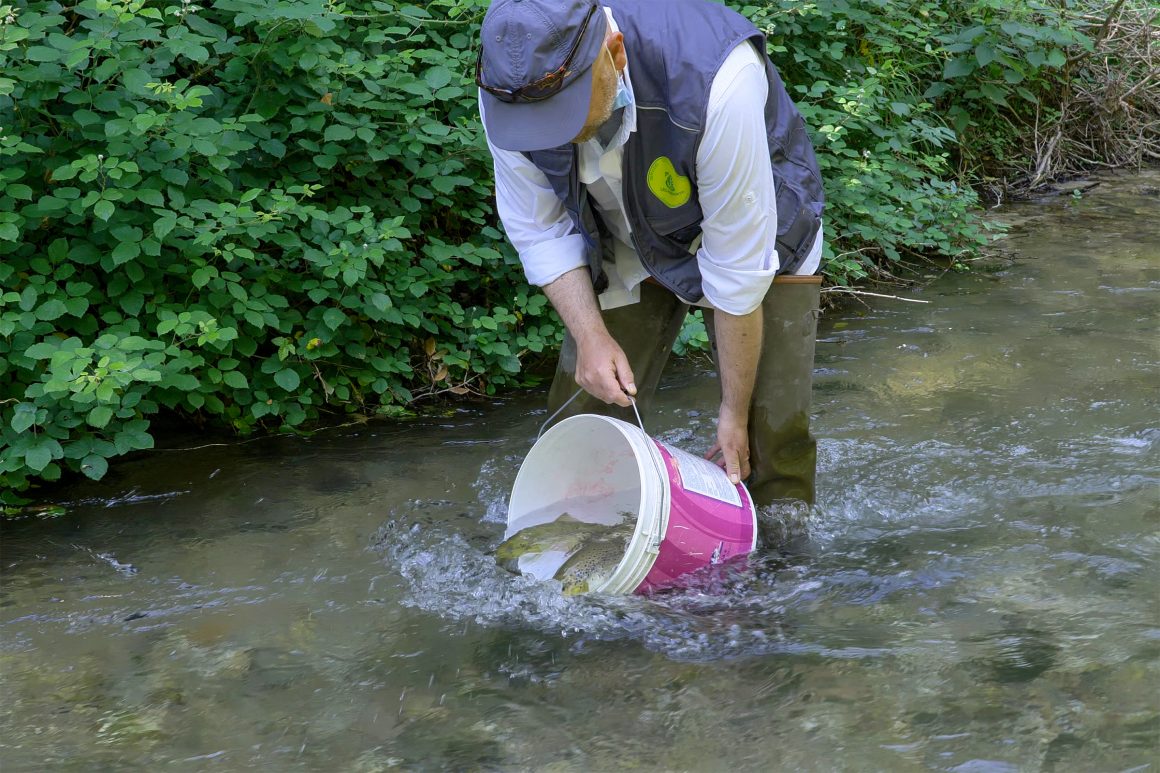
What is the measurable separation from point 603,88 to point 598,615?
123 cm

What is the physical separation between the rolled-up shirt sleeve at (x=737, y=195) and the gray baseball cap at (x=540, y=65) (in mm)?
290

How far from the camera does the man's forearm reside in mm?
2547

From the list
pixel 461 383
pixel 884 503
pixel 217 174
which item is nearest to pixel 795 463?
pixel 884 503

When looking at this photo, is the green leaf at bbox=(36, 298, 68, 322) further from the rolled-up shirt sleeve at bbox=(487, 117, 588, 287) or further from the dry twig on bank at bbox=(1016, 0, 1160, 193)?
the dry twig on bank at bbox=(1016, 0, 1160, 193)

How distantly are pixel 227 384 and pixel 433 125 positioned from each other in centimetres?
119

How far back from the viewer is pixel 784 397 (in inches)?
113

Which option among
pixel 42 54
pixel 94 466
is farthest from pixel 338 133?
pixel 94 466

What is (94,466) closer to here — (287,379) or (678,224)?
(287,379)

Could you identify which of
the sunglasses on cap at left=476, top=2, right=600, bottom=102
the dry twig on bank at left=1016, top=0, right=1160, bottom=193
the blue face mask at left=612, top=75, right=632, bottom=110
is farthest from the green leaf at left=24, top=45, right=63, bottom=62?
the dry twig on bank at left=1016, top=0, right=1160, bottom=193

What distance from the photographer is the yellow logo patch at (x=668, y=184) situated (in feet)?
7.97

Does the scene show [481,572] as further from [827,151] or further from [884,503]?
[827,151]

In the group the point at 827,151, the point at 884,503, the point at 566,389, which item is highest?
the point at 827,151

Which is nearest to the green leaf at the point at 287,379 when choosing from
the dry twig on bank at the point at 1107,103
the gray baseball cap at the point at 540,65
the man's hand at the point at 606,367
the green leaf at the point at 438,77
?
the green leaf at the point at 438,77

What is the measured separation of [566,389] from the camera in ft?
10.0
